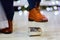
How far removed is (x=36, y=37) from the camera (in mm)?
1540

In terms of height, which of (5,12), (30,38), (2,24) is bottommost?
(30,38)

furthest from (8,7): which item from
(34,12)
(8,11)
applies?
(34,12)

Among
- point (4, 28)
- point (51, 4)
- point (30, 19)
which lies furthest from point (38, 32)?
point (51, 4)

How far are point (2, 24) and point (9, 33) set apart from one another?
0.36 ft

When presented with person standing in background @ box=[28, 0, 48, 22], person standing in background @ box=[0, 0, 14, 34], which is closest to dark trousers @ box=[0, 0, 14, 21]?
person standing in background @ box=[0, 0, 14, 34]

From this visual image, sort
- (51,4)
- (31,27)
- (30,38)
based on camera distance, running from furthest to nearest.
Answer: (51,4)
(31,27)
(30,38)

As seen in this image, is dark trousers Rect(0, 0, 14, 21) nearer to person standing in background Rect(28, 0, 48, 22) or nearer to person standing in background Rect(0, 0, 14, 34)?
person standing in background Rect(0, 0, 14, 34)

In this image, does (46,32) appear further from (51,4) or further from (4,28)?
(51,4)

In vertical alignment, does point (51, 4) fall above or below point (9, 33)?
above

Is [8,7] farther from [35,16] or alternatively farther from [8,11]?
[35,16]

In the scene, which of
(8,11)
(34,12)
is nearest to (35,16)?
(34,12)

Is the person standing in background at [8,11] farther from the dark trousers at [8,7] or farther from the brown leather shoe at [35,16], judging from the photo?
the brown leather shoe at [35,16]

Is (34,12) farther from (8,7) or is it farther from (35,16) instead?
(8,7)

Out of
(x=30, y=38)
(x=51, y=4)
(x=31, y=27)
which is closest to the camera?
(x=30, y=38)
